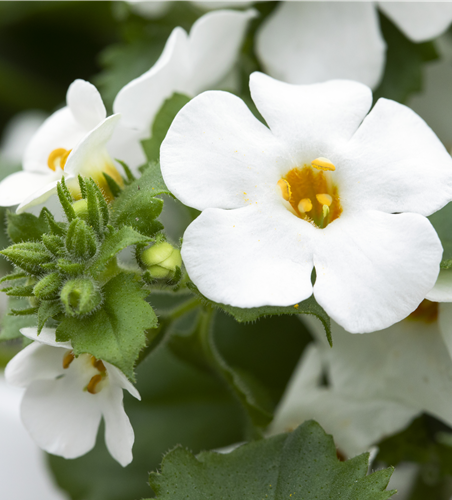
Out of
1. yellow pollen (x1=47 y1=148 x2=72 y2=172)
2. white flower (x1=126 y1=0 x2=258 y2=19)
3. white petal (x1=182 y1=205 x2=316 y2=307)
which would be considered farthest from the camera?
white flower (x1=126 y1=0 x2=258 y2=19)

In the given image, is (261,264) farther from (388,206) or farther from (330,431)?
(330,431)

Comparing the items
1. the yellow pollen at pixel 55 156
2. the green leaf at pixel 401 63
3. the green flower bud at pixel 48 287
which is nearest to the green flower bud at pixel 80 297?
the green flower bud at pixel 48 287

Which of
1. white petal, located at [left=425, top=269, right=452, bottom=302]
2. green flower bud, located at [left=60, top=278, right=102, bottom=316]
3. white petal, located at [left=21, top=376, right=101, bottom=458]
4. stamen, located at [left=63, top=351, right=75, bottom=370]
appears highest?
green flower bud, located at [left=60, top=278, right=102, bottom=316]

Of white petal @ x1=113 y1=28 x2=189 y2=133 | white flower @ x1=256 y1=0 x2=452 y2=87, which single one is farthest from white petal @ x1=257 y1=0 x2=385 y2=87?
white petal @ x1=113 y1=28 x2=189 y2=133

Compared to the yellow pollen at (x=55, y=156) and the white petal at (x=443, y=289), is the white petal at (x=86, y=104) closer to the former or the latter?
the yellow pollen at (x=55, y=156)

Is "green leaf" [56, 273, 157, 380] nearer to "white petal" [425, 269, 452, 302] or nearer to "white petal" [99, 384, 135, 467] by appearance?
"white petal" [99, 384, 135, 467]

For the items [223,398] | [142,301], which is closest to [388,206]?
[142,301]

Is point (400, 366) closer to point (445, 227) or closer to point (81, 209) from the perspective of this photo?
point (445, 227)
